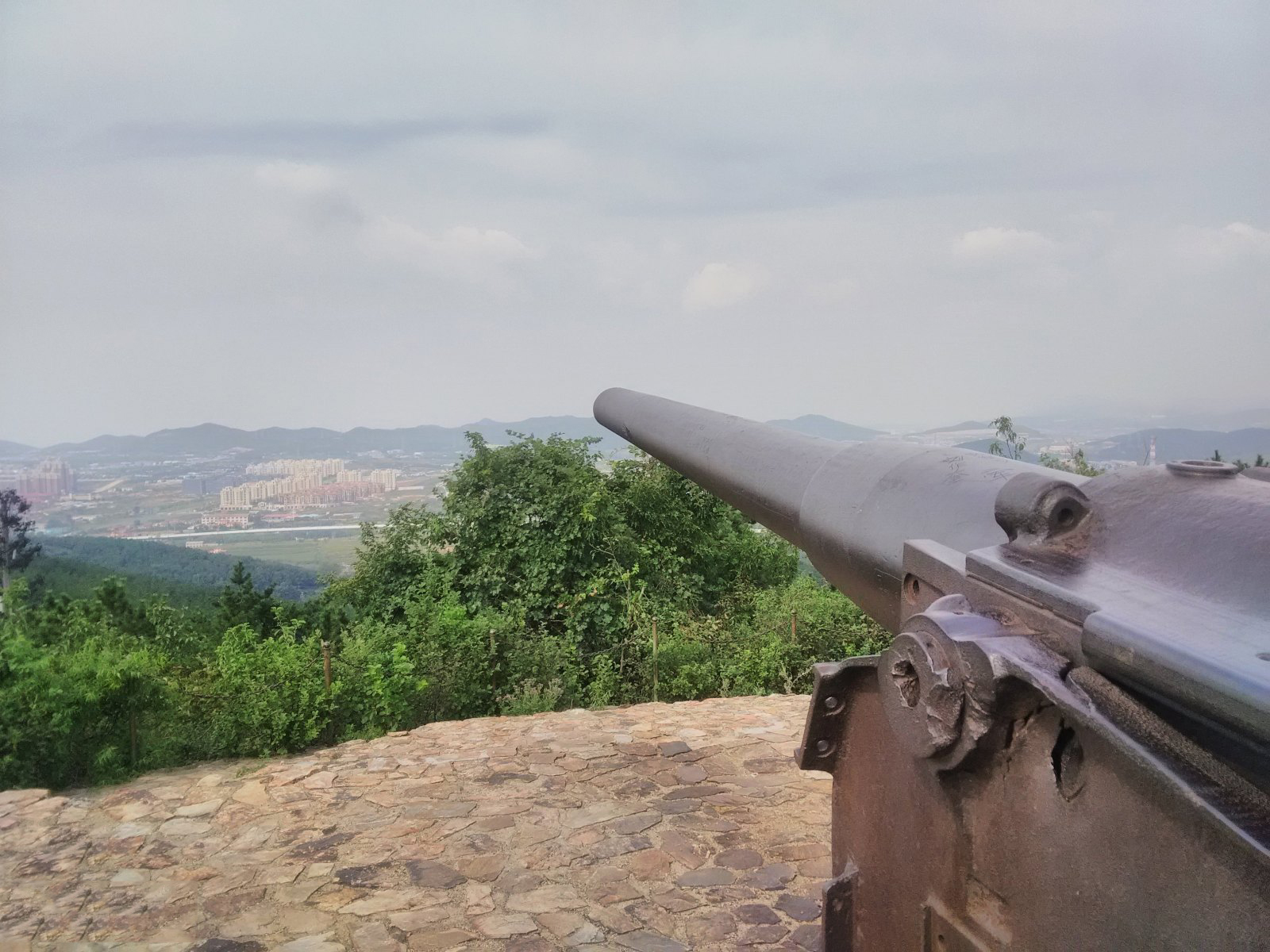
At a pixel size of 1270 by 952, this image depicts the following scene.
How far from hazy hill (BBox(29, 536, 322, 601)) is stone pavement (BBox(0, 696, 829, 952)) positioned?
414 centimetres

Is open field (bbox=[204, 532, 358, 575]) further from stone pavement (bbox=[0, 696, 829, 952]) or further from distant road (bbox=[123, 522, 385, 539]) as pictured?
stone pavement (bbox=[0, 696, 829, 952])

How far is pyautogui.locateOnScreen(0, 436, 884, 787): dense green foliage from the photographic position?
538cm

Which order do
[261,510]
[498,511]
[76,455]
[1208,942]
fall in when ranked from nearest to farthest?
[1208,942], [498,511], [261,510], [76,455]

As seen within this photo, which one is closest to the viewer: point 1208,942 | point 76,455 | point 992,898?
point 1208,942

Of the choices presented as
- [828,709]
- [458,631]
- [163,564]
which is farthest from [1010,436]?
[163,564]

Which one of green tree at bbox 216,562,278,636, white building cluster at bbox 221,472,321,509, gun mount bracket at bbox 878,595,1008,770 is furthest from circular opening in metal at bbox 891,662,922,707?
white building cluster at bbox 221,472,321,509

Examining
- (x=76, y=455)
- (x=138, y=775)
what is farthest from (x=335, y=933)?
(x=76, y=455)

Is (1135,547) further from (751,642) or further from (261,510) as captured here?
(261,510)

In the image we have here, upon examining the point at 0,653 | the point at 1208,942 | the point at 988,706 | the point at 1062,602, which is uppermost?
the point at 1062,602

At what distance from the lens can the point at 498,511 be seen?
9.76 metres

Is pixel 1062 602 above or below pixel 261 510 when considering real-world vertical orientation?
above

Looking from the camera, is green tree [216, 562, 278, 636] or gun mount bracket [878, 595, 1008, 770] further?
green tree [216, 562, 278, 636]

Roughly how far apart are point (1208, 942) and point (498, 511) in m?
8.94

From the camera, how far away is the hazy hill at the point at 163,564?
9.60 meters
